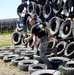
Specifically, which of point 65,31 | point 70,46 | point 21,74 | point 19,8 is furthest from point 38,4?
point 21,74

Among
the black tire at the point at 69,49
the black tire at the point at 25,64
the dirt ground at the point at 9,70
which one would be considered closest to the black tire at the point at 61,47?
the black tire at the point at 69,49

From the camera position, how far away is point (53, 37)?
12.0m

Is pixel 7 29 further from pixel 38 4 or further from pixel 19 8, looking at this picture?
pixel 38 4

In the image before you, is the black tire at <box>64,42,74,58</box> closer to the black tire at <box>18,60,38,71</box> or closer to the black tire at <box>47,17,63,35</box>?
the black tire at <box>47,17,63,35</box>

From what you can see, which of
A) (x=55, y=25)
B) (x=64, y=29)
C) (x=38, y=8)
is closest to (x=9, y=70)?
(x=64, y=29)

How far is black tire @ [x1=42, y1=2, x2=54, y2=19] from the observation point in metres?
13.3

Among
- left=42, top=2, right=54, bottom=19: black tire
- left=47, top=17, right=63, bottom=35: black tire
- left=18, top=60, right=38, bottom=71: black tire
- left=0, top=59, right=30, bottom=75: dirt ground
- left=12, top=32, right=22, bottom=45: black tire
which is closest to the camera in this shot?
left=0, top=59, right=30, bottom=75: dirt ground

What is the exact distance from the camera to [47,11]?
13.9 m

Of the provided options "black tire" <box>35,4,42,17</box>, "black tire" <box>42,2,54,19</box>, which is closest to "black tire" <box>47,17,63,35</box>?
"black tire" <box>42,2,54,19</box>

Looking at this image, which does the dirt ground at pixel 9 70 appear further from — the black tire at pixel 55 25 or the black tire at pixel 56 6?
the black tire at pixel 56 6

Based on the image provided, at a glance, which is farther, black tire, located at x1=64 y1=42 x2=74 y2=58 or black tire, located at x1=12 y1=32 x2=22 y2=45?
black tire, located at x1=12 y1=32 x2=22 y2=45

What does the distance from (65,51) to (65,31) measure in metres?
1.60

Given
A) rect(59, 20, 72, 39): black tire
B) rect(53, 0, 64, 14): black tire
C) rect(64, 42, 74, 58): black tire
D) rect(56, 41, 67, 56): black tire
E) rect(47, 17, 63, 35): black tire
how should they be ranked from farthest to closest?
rect(53, 0, 64, 14): black tire, rect(47, 17, 63, 35): black tire, rect(59, 20, 72, 39): black tire, rect(56, 41, 67, 56): black tire, rect(64, 42, 74, 58): black tire

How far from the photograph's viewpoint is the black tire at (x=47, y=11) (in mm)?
13266
